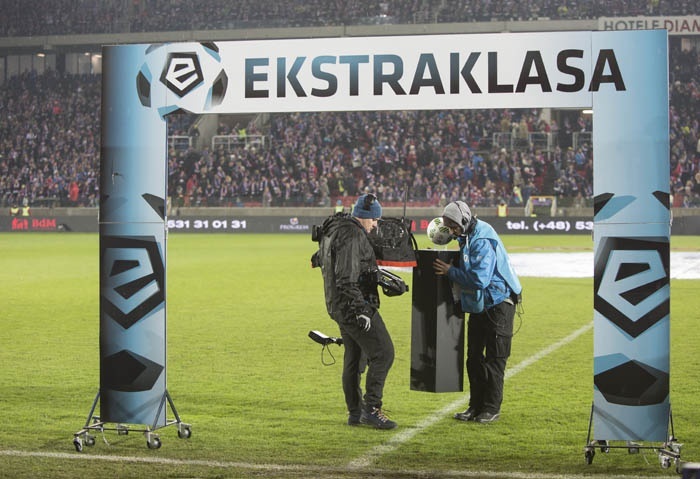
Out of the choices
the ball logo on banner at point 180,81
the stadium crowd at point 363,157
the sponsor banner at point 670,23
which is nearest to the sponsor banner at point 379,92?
the ball logo on banner at point 180,81

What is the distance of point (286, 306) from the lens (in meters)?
17.6

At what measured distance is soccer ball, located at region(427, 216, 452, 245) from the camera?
8117mm

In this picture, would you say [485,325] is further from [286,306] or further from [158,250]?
[286,306]

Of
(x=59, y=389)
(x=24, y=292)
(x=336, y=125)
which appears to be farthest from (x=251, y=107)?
(x=336, y=125)

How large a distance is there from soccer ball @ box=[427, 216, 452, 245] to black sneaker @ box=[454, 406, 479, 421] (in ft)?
4.85

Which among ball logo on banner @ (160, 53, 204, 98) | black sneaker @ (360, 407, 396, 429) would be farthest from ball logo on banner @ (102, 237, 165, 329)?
black sneaker @ (360, 407, 396, 429)

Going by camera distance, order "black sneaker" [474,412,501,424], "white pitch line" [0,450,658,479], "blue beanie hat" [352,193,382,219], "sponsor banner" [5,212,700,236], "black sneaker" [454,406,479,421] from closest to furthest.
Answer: "white pitch line" [0,450,658,479] → "blue beanie hat" [352,193,382,219] → "black sneaker" [474,412,501,424] → "black sneaker" [454,406,479,421] → "sponsor banner" [5,212,700,236]

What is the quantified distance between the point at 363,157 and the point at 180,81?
42.6m

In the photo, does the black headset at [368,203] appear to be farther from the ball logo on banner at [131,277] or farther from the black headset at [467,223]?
the ball logo on banner at [131,277]

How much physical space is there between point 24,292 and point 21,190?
109ft

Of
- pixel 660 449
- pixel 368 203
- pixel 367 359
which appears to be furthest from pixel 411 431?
pixel 660 449

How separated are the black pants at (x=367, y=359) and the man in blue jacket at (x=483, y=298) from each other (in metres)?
0.70

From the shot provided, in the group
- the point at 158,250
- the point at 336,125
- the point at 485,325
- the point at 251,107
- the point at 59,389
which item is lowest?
the point at 59,389

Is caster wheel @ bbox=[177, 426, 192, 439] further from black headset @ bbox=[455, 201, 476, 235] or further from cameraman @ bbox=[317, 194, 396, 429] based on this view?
black headset @ bbox=[455, 201, 476, 235]
